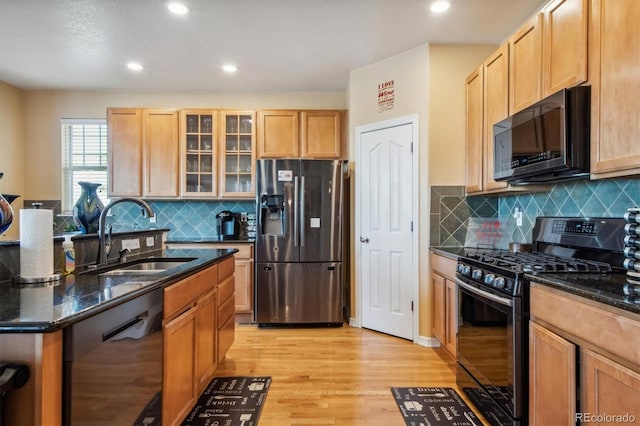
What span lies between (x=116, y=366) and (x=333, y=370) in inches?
68.1

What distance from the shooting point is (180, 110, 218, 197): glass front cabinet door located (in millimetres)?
4098

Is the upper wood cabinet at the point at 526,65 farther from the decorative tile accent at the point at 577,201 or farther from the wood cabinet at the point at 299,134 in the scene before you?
the wood cabinet at the point at 299,134

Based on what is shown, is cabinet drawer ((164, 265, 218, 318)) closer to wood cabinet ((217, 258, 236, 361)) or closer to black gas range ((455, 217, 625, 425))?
wood cabinet ((217, 258, 236, 361))

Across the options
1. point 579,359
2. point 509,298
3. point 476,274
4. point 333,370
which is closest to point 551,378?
point 579,359

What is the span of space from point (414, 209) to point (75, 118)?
428 cm

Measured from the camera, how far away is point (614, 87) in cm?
154

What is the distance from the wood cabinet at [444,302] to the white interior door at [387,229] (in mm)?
245

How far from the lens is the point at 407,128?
327 cm

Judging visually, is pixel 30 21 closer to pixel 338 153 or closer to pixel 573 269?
pixel 338 153

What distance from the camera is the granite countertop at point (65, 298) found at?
942mm

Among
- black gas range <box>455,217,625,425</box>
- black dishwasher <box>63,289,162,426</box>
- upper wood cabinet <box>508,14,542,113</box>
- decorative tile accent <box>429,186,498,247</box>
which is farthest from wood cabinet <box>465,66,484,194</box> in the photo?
black dishwasher <box>63,289,162,426</box>

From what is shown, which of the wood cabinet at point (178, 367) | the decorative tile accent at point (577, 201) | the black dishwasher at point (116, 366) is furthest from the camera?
the decorative tile accent at point (577, 201)

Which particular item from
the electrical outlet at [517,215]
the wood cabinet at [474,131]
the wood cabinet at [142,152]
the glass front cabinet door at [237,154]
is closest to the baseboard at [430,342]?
the electrical outlet at [517,215]

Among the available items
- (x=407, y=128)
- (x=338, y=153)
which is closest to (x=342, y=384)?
(x=407, y=128)
